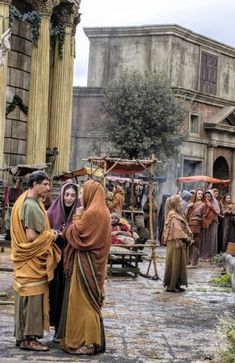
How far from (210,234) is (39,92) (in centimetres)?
889

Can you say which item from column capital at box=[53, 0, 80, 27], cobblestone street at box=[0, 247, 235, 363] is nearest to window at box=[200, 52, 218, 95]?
column capital at box=[53, 0, 80, 27]

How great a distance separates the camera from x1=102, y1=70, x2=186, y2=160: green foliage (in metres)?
37.0

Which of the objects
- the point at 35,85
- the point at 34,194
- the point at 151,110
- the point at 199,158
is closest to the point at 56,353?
the point at 34,194

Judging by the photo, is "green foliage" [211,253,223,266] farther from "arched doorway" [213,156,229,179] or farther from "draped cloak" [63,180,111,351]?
"arched doorway" [213,156,229,179]

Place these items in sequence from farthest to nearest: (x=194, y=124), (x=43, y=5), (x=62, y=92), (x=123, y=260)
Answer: (x=194, y=124) → (x=62, y=92) → (x=43, y=5) → (x=123, y=260)

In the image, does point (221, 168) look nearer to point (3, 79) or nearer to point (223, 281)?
point (3, 79)

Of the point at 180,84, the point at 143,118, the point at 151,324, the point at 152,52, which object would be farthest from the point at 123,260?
the point at 152,52

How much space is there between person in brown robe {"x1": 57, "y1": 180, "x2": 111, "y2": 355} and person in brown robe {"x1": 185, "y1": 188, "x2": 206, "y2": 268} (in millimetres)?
10629

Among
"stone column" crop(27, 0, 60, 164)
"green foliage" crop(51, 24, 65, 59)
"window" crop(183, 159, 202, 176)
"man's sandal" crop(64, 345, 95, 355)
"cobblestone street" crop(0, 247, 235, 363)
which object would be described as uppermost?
"green foliage" crop(51, 24, 65, 59)

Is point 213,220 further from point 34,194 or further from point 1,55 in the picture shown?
point 34,194

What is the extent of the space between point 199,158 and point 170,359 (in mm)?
34901

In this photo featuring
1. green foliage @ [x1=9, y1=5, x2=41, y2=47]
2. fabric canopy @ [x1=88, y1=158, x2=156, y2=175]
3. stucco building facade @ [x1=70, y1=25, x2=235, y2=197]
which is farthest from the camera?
stucco building facade @ [x1=70, y1=25, x2=235, y2=197]

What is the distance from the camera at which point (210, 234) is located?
68.8 ft

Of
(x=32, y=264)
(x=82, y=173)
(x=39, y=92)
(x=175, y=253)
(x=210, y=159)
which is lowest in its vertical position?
(x=175, y=253)
